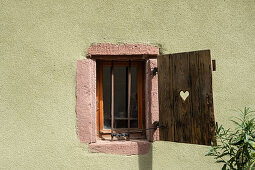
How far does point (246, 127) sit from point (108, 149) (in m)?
1.51

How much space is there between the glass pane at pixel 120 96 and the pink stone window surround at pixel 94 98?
0.25 m

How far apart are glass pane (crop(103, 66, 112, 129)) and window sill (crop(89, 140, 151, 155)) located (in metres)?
0.27

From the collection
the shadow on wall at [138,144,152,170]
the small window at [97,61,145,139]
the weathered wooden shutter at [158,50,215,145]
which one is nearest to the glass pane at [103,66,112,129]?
the small window at [97,61,145,139]

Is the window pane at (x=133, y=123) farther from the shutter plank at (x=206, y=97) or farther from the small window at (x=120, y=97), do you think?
the shutter plank at (x=206, y=97)

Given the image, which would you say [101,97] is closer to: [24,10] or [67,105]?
[67,105]

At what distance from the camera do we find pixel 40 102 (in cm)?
298

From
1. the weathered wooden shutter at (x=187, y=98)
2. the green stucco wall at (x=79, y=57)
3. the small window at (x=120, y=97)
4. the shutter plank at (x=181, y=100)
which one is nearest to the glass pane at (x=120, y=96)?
the small window at (x=120, y=97)

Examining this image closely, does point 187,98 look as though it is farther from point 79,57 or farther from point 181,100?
point 79,57

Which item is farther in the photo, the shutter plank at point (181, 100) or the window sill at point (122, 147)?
the window sill at point (122, 147)

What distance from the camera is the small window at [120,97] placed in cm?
316

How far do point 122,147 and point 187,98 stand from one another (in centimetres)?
96

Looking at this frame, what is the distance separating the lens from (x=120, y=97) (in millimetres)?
3186

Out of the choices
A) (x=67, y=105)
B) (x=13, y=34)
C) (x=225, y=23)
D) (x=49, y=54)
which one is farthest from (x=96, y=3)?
(x=225, y=23)

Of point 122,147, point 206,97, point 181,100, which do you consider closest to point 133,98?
point 122,147
